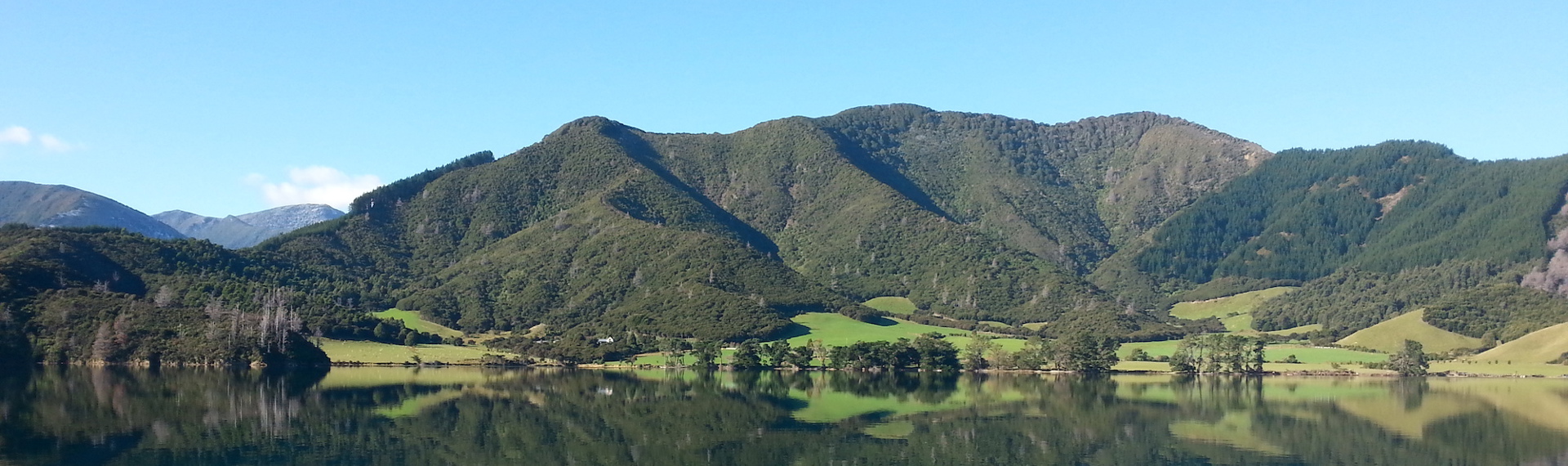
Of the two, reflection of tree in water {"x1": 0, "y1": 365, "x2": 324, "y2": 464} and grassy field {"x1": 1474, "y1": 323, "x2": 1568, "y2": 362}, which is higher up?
grassy field {"x1": 1474, "y1": 323, "x2": 1568, "y2": 362}

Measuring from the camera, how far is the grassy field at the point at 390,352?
178500 millimetres

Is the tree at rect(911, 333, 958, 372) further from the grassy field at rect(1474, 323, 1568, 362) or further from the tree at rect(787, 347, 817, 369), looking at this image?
the grassy field at rect(1474, 323, 1568, 362)

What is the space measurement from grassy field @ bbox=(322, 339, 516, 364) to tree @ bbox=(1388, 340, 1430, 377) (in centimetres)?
14019

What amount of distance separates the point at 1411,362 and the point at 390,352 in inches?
6309

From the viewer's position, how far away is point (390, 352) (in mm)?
184375

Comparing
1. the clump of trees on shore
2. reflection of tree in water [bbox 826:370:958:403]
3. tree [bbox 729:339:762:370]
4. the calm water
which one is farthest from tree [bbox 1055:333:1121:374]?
tree [bbox 729:339:762:370]

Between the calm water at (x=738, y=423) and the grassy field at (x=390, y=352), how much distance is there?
38455 millimetres

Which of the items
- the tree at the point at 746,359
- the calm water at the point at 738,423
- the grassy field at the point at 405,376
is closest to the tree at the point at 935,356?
the tree at the point at 746,359

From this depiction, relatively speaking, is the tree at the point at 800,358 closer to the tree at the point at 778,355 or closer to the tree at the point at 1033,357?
the tree at the point at 778,355

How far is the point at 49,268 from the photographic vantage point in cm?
17962

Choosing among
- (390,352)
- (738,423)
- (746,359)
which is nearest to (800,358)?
(746,359)

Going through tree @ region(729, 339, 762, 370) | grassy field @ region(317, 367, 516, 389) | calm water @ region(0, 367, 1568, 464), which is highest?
tree @ region(729, 339, 762, 370)

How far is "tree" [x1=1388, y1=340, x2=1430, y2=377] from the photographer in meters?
178

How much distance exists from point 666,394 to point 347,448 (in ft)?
166
